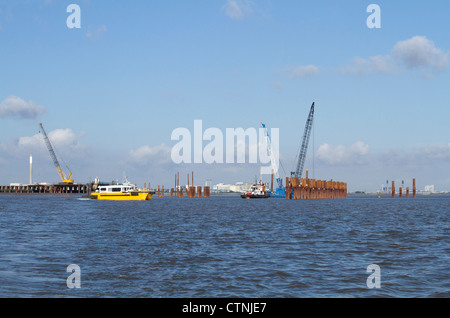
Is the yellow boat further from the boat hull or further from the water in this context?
the water

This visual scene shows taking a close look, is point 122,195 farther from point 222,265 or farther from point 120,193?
point 222,265

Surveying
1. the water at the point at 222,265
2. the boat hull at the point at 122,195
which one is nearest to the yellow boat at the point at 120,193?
the boat hull at the point at 122,195

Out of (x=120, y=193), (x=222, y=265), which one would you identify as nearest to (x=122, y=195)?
(x=120, y=193)

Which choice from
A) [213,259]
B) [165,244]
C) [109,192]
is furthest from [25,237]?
[109,192]

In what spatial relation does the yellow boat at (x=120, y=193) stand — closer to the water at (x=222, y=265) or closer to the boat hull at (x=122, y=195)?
the boat hull at (x=122, y=195)

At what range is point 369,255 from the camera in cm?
2711

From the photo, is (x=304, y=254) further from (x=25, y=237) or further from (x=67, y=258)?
(x=25, y=237)

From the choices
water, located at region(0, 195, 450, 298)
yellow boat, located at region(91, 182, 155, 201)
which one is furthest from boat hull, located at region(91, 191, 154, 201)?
water, located at region(0, 195, 450, 298)
